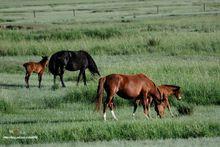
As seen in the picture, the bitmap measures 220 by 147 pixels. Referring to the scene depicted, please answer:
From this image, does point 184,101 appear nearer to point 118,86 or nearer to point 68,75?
point 118,86

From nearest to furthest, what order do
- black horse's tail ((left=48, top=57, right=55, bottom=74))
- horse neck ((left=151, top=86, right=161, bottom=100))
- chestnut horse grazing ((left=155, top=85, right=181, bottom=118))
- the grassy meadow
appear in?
1. the grassy meadow
2. horse neck ((left=151, top=86, right=161, bottom=100))
3. chestnut horse grazing ((left=155, top=85, right=181, bottom=118))
4. black horse's tail ((left=48, top=57, right=55, bottom=74))

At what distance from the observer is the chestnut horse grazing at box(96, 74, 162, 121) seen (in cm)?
1619

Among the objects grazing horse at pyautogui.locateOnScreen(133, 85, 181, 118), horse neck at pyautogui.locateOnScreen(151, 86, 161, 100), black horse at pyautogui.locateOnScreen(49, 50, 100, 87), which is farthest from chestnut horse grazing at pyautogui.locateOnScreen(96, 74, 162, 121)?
black horse at pyautogui.locateOnScreen(49, 50, 100, 87)

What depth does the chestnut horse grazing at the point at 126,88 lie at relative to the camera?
1619cm

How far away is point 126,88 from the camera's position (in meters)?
16.3

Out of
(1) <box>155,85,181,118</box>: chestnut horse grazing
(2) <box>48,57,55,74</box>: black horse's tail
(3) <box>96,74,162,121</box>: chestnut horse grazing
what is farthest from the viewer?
(2) <box>48,57,55,74</box>: black horse's tail

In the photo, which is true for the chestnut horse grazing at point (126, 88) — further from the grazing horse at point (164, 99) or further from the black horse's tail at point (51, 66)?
the black horse's tail at point (51, 66)

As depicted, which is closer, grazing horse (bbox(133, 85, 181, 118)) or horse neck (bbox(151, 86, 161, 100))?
horse neck (bbox(151, 86, 161, 100))

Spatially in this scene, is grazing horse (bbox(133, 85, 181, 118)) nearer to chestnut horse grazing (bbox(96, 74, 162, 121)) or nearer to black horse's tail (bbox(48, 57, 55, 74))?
chestnut horse grazing (bbox(96, 74, 162, 121))

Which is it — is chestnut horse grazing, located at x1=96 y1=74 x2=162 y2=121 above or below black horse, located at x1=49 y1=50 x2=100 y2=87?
above

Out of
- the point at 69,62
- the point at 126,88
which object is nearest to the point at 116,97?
the point at 126,88

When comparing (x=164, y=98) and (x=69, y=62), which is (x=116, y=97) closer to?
(x=164, y=98)

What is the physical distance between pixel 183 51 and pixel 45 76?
9335mm

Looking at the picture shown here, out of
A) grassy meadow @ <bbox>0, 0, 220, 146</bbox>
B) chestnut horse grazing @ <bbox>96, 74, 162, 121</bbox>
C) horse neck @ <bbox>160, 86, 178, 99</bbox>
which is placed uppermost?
chestnut horse grazing @ <bbox>96, 74, 162, 121</bbox>
